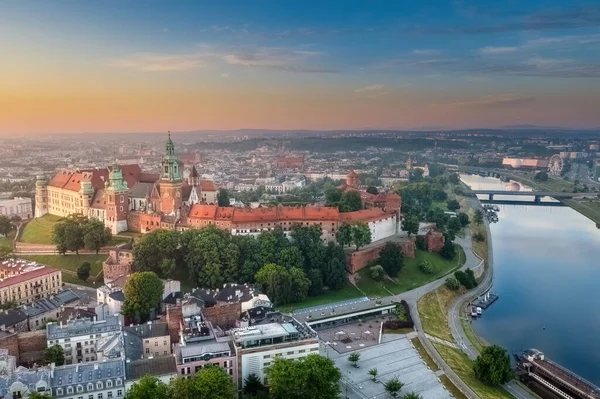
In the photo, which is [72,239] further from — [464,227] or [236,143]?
[236,143]

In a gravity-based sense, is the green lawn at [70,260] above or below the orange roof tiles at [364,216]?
below

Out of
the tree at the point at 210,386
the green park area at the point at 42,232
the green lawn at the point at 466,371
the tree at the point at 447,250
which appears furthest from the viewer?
the tree at the point at 447,250

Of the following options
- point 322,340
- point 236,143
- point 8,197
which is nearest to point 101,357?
point 322,340

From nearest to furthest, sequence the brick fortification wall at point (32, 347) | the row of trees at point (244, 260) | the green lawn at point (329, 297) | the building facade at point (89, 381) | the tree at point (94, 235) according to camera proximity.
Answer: the building facade at point (89, 381), the brick fortification wall at point (32, 347), the green lawn at point (329, 297), the row of trees at point (244, 260), the tree at point (94, 235)

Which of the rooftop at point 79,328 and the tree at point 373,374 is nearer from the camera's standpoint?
the rooftop at point 79,328

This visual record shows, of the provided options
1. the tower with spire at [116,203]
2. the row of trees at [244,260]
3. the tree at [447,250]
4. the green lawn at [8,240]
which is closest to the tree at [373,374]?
the row of trees at [244,260]

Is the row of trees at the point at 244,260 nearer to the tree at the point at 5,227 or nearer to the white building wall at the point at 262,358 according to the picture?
the white building wall at the point at 262,358

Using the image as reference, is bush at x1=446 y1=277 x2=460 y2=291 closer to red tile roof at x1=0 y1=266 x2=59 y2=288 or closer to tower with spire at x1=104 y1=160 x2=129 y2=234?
tower with spire at x1=104 y1=160 x2=129 y2=234

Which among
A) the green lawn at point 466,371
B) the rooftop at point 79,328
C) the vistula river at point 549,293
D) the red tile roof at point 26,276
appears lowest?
the vistula river at point 549,293
